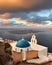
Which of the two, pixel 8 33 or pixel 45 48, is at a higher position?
pixel 8 33

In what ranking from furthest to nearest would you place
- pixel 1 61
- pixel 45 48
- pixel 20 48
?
1. pixel 45 48
2. pixel 20 48
3. pixel 1 61

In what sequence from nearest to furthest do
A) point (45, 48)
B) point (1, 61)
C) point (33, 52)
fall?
point (1, 61) → point (33, 52) → point (45, 48)

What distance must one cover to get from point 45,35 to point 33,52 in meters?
1.36

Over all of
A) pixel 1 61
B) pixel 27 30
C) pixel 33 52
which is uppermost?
pixel 27 30

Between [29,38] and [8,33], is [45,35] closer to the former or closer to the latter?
[29,38]

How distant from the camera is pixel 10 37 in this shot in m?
6.22

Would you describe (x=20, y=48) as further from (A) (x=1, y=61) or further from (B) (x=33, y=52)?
(A) (x=1, y=61)

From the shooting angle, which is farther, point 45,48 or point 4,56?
point 45,48

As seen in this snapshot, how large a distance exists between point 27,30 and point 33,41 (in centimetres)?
68

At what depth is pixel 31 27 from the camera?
19.6ft

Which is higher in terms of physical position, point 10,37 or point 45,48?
point 10,37

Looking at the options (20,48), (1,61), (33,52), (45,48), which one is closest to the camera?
(1,61)

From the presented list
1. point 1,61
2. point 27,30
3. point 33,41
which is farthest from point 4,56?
point 33,41

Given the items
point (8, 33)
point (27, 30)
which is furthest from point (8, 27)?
point (27, 30)
